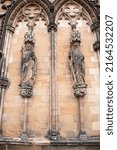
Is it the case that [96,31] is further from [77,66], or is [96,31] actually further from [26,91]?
[26,91]

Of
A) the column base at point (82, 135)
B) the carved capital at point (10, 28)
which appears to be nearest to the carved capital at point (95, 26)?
the carved capital at point (10, 28)

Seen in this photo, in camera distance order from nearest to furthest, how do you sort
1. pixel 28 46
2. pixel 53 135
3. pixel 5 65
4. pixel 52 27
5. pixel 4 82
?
pixel 53 135, pixel 4 82, pixel 5 65, pixel 28 46, pixel 52 27

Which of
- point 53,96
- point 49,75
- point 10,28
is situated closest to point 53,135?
point 53,96

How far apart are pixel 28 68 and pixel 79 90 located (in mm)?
1402

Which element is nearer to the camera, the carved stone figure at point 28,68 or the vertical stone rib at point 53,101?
the vertical stone rib at point 53,101

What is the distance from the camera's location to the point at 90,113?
290 inches

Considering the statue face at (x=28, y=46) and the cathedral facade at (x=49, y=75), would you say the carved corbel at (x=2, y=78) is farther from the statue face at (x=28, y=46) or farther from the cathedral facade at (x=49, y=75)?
the statue face at (x=28, y=46)

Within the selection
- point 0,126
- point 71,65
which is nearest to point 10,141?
point 0,126

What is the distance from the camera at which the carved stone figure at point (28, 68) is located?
750 centimetres

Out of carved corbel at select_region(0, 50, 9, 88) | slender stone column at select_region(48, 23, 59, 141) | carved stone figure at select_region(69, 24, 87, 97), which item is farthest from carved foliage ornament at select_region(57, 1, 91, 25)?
carved corbel at select_region(0, 50, 9, 88)

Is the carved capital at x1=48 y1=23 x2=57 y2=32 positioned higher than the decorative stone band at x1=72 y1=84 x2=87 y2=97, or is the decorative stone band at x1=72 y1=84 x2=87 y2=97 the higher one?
the carved capital at x1=48 y1=23 x2=57 y2=32

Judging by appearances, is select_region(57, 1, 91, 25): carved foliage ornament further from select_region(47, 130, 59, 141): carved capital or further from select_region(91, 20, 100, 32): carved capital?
select_region(47, 130, 59, 141): carved capital

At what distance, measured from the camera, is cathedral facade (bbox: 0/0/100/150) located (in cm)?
711

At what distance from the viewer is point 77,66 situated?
7.73 m
